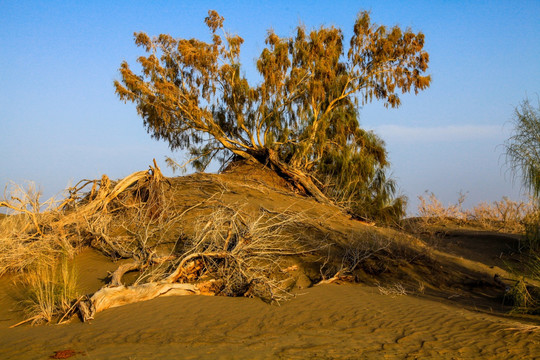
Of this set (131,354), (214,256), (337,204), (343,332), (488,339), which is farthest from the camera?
(337,204)

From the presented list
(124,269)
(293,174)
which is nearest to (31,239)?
(124,269)

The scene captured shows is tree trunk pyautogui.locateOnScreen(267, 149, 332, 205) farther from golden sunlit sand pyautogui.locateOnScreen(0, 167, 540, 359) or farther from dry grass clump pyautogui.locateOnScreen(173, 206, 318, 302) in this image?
dry grass clump pyautogui.locateOnScreen(173, 206, 318, 302)

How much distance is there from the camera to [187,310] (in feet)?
26.5

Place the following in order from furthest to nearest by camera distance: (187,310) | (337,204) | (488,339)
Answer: (337,204) < (187,310) < (488,339)

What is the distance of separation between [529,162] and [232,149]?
11.0m

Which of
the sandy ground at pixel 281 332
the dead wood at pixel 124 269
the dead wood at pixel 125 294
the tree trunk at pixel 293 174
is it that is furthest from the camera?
the tree trunk at pixel 293 174

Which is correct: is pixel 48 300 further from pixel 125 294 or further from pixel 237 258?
pixel 237 258

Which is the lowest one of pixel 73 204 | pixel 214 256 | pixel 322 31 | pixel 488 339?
pixel 488 339

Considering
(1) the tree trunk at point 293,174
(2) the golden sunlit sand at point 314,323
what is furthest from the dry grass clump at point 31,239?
(1) the tree trunk at point 293,174

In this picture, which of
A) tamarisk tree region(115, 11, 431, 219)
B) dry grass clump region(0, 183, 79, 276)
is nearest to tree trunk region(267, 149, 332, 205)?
tamarisk tree region(115, 11, 431, 219)

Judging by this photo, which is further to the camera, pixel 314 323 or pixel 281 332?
pixel 314 323

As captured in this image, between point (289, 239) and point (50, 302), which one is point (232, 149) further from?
point (50, 302)

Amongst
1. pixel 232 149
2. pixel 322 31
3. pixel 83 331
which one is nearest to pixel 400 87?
pixel 322 31

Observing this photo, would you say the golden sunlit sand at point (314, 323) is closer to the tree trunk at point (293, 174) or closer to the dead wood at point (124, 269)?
the dead wood at point (124, 269)
